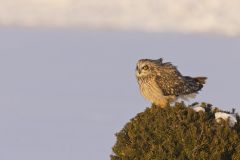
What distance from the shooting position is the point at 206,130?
25469 millimetres

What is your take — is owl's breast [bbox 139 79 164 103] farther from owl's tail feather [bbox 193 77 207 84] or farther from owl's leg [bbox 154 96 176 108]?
owl's tail feather [bbox 193 77 207 84]

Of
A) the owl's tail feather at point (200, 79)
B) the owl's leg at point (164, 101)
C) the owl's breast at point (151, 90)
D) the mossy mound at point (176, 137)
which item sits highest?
the owl's tail feather at point (200, 79)

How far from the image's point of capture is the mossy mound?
2516 centimetres

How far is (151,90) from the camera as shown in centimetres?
2927

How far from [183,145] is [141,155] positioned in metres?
1.19

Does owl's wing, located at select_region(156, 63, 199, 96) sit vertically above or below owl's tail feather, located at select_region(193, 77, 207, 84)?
below

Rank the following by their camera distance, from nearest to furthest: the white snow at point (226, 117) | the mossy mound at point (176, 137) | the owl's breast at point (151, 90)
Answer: the mossy mound at point (176, 137)
the white snow at point (226, 117)
the owl's breast at point (151, 90)

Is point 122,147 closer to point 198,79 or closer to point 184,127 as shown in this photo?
point 184,127

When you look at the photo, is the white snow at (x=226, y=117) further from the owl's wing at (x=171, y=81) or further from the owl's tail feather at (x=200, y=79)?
the owl's tail feather at (x=200, y=79)

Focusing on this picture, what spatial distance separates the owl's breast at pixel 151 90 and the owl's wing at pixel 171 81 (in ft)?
0.41

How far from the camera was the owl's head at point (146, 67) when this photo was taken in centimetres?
2933

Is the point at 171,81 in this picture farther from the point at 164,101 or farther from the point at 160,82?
the point at 164,101

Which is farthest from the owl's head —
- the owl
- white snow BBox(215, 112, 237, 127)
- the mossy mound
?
white snow BBox(215, 112, 237, 127)

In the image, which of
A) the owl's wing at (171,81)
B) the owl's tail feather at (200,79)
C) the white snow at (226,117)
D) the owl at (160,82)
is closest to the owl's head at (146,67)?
the owl at (160,82)
